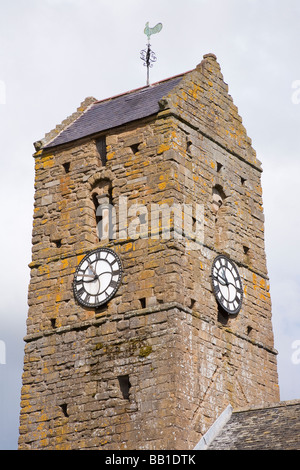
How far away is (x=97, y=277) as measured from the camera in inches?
1321

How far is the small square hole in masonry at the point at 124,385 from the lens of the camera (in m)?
31.9

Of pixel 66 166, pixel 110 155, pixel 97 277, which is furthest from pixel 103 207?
pixel 97 277

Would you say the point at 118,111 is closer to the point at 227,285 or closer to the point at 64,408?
the point at 227,285

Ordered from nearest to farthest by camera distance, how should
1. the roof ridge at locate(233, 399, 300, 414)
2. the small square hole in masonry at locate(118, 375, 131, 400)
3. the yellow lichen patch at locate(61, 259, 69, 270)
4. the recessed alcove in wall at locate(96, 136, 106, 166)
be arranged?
1. the roof ridge at locate(233, 399, 300, 414)
2. the small square hole in masonry at locate(118, 375, 131, 400)
3. the yellow lichen patch at locate(61, 259, 69, 270)
4. the recessed alcove in wall at locate(96, 136, 106, 166)

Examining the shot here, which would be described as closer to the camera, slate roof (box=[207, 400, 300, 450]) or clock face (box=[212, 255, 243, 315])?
slate roof (box=[207, 400, 300, 450])

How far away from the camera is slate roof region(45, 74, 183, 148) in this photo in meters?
35.1

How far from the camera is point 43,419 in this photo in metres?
33.1

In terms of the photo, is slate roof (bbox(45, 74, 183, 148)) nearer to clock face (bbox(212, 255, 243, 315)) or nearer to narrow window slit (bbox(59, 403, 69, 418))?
clock face (bbox(212, 255, 243, 315))

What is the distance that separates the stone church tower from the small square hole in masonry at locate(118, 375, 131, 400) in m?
0.02

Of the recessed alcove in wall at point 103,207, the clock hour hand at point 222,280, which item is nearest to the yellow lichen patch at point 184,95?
the recessed alcove in wall at point 103,207

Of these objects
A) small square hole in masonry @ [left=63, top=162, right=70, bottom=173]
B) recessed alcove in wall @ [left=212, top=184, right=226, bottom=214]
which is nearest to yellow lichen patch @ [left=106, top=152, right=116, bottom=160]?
small square hole in masonry @ [left=63, top=162, right=70, bottom=173]

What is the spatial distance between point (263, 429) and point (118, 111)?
10274 mm

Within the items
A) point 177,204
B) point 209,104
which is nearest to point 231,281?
point 177,204
